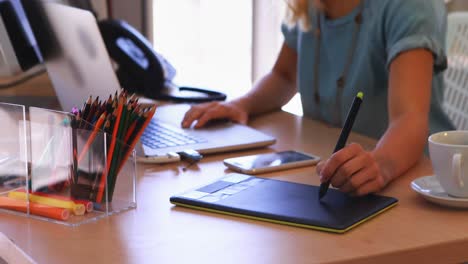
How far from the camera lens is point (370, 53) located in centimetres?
135

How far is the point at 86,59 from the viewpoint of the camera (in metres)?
1.17

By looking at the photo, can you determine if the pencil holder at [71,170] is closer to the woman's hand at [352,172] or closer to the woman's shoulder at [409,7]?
the woman's hand at [352,172]

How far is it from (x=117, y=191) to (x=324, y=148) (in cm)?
43

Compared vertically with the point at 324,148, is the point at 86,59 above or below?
above

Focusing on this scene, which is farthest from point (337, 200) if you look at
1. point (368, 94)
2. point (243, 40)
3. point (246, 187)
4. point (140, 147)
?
point (243, 40)

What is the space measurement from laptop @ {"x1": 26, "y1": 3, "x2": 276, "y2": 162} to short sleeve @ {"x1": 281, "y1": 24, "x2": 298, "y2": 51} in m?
0.41

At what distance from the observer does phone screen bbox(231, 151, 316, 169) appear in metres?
1.03

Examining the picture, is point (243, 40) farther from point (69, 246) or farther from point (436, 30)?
point (69, 246)

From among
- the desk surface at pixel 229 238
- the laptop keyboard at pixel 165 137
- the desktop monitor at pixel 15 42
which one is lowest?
the desk surface at pixel 229 238

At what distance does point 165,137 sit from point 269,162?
24 cm

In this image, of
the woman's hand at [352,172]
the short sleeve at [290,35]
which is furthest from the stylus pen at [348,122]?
the short sleeve at [290,35]

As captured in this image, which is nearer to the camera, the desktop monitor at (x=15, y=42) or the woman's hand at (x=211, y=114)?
the woman's hand at (x=211, y=114)

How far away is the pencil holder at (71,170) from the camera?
0.83 m

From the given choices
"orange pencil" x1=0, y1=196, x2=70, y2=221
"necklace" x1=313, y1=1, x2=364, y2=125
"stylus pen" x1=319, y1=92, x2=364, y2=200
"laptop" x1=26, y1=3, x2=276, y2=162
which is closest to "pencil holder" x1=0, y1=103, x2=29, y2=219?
"orange pencil" x1=0, y1=196, x2=70, y2=221
